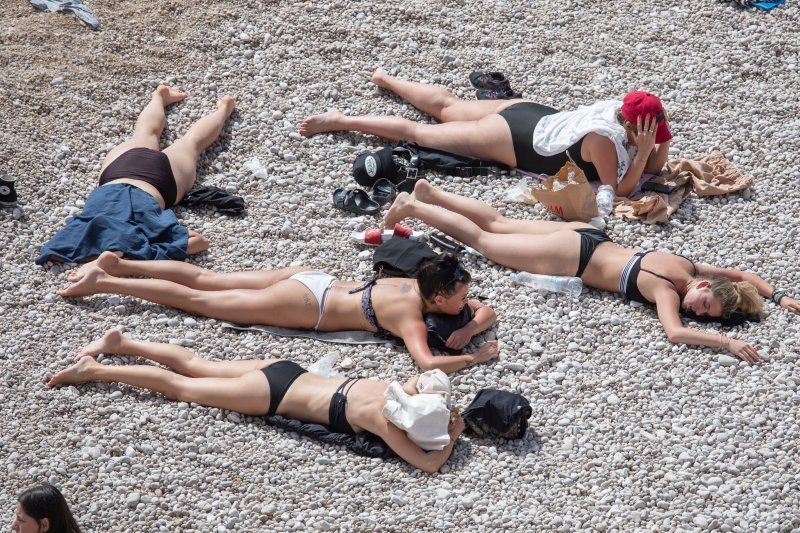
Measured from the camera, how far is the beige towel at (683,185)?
27.9ft

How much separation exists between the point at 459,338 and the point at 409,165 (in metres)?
2.18

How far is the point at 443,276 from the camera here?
23.5 feet

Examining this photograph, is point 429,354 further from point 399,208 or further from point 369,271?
point 399,208

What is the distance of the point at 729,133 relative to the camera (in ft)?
30.8

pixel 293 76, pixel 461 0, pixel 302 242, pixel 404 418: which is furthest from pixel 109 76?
pixel 404 418

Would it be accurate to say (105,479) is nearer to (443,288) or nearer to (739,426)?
(443,288)

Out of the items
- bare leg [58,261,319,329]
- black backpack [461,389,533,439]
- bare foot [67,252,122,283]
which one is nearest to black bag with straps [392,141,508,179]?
bare leg [58,261,319,329]

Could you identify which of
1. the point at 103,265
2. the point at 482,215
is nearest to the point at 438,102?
the point at 482,215

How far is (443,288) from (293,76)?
3.51 meters

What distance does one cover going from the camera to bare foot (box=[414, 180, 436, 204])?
27.7 feet

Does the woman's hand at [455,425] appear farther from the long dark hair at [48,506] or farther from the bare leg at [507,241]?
the long dark hair at [48,506]

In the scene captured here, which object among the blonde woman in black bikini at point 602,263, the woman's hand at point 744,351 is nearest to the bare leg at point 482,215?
the blonde woman in black bikini at point 602,263

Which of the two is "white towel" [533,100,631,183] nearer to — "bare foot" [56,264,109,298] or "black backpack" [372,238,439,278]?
"black backpack" [372,238,439,278]

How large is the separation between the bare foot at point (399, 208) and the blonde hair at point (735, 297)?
2271mm
